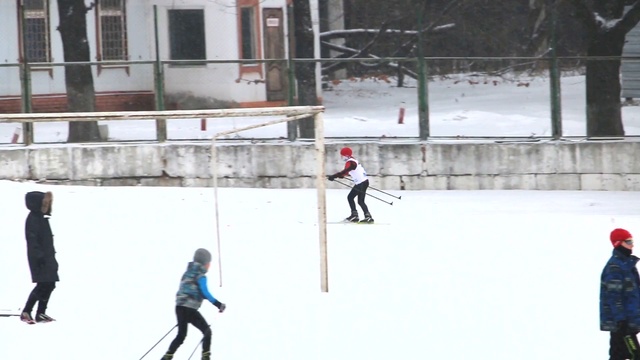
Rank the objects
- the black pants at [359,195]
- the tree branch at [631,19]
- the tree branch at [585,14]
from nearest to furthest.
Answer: the black pants at [359,195]
the tree branch at [631,19]
the tree branch at [585,14]

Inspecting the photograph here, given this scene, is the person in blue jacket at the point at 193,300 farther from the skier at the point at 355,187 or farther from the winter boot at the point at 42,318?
the skier at the point at 355,187

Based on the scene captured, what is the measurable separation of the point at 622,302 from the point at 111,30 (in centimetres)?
2066

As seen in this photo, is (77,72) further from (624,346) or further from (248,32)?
(624,346)

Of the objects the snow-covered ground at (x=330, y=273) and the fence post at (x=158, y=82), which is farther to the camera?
the fence post at (x=158, y=82)

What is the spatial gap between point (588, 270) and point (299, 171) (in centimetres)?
693

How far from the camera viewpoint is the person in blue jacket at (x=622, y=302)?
1020 centimetres

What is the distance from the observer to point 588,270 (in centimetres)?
1509

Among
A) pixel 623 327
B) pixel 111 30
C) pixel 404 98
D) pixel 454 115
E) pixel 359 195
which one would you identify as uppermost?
pixel 111 30

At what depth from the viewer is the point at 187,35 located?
27844mm

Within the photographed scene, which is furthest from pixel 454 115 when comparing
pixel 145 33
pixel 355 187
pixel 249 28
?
pixel 145 33

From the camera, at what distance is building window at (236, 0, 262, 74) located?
28375mm

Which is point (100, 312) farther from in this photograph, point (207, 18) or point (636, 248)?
point (207, 18)

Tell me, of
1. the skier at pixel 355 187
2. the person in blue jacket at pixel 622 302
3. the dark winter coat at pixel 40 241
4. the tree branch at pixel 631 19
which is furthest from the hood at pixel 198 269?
the tree branch at pixel 631 19

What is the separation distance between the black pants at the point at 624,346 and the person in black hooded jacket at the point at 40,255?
5427 millimetres
